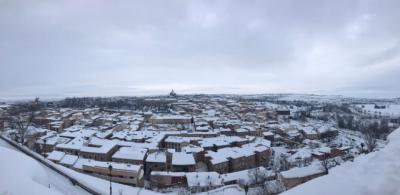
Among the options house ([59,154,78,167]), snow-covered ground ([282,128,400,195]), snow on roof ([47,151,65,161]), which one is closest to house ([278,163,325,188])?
snow-covered ground ([282,128,400,195])

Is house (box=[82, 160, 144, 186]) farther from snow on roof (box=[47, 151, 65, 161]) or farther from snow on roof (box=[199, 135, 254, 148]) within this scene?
snow on roof (box=[199, 135, 254, 148])

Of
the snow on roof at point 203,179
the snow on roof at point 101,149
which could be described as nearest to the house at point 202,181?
the snow on roof at point 203,179

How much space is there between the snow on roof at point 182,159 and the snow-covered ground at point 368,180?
2082cm

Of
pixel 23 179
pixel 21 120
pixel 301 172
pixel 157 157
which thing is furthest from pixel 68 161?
pixel 21 120

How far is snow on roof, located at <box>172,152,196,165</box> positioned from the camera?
2399 centimetres

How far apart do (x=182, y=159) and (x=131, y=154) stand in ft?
17.0

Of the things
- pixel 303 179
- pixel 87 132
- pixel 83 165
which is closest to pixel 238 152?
pixel 303 179

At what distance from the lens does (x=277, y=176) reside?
21.2 meters

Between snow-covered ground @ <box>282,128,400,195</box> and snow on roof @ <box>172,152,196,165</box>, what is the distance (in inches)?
820

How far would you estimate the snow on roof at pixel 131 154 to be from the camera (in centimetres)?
2530

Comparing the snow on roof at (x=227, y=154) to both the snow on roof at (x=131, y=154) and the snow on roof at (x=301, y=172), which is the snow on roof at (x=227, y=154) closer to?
the snow on roof at (x=131, y=154)

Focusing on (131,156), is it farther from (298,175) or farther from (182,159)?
(298,175)

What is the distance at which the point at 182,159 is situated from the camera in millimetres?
24734

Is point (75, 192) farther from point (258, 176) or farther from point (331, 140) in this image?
point (331, 140)
